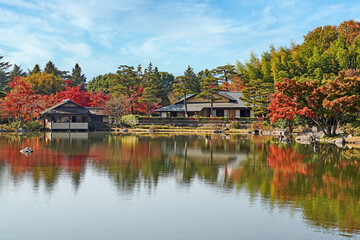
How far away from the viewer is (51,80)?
279 feet

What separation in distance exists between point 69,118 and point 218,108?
27.0m

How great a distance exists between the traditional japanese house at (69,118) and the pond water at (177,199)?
38.6 metres

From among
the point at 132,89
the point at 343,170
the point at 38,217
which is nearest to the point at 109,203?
the point at 38,217

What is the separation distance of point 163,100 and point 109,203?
78516mm

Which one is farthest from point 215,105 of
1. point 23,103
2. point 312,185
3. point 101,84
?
point 312,185

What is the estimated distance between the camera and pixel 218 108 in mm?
71812

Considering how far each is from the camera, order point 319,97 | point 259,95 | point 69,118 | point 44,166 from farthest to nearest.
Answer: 1. point 259,95
2. point 69,118
3. point 319,97
4. point 44,166

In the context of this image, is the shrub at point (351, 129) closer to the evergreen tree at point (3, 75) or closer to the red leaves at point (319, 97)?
the red leaves at point (319, 97)

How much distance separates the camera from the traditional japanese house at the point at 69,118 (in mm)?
60656

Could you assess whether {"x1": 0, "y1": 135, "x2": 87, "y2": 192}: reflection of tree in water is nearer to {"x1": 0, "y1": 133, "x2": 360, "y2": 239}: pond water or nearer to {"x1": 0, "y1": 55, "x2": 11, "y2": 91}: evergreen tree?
{"x1": 0, "y1": 133, "x2": 360, "y2": 239}: pond water

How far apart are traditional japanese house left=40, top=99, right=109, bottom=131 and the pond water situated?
126 feet

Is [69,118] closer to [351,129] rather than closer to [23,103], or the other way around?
[23,103]

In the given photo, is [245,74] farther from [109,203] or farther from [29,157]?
[109,203]

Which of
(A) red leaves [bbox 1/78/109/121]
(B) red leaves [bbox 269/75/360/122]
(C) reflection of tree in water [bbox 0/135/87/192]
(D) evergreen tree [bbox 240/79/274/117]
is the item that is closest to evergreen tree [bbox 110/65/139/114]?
(A) red leaves [bbox 1/78/109/121]
